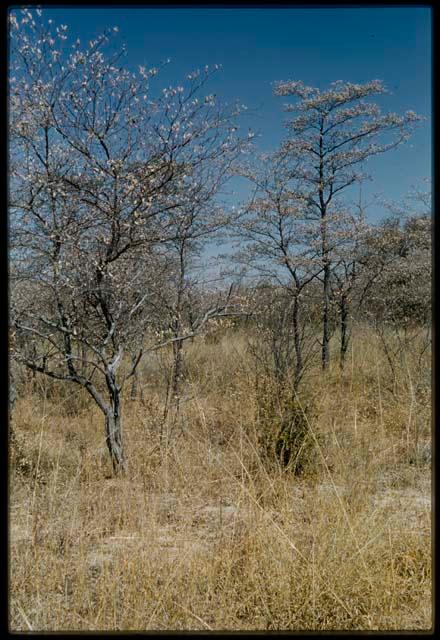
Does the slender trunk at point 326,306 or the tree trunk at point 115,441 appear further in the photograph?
the slender trunk at point 326,306

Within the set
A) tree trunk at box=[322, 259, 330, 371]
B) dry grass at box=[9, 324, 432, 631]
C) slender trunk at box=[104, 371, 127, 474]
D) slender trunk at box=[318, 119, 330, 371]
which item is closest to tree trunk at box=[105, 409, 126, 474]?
slender trunk at box=[104, 371, 127, 474]

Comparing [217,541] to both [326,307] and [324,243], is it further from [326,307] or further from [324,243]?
[324,243]

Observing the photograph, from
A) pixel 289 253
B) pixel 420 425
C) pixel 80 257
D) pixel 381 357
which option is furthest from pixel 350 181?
pixel 80 257

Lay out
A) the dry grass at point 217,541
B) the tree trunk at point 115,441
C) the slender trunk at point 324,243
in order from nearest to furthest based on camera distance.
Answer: the dry grass at point 217,541 → the tree trunk at point 115,441 → the slender trunk at point 324,243

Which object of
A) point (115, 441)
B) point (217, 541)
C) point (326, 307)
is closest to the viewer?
point (217, 541)

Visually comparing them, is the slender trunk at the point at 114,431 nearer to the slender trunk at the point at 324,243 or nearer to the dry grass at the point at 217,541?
the dry grass at the point at 217,541

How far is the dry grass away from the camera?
7.71 feet

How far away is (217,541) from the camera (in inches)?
114

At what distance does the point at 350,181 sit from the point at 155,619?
31.6 feet

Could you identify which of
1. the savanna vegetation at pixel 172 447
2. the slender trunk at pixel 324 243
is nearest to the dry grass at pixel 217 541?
the savanna vegetation at pixel 172 447

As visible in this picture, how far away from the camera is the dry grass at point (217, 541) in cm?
235

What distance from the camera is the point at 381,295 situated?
413 inches

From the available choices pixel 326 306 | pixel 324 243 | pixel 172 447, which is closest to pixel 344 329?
pixel 326 306
